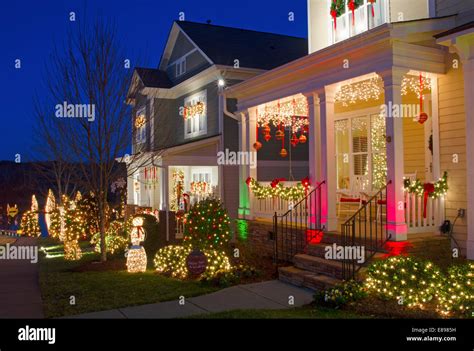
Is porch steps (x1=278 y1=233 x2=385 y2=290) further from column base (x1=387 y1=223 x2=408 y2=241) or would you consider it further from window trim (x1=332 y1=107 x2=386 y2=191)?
window trim (x1=332 y1=107 x2=386 y2=191)

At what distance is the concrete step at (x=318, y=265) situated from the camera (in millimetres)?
8398

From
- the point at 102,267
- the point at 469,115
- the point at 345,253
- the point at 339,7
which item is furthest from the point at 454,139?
the point at 102,267

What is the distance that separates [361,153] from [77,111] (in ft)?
25.6

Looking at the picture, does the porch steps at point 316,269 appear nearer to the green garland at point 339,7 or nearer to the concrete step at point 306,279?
the concrete step at point 306,279

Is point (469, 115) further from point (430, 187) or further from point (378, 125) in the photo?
point (378, 125)

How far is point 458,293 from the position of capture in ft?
21.7

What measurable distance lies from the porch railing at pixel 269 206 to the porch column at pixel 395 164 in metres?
3.51

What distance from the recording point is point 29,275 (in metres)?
11.4

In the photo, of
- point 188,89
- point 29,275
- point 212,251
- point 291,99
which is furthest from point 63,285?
point 188,89

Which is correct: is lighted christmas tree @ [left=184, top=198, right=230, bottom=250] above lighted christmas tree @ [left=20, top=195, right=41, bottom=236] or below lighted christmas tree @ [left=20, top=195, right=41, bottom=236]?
above

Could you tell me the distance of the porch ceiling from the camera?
8.43 metres

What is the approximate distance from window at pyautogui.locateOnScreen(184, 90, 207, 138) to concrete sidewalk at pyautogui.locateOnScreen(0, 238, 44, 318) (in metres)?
8.00

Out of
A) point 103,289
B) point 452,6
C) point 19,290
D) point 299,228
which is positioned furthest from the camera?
point 299,228
